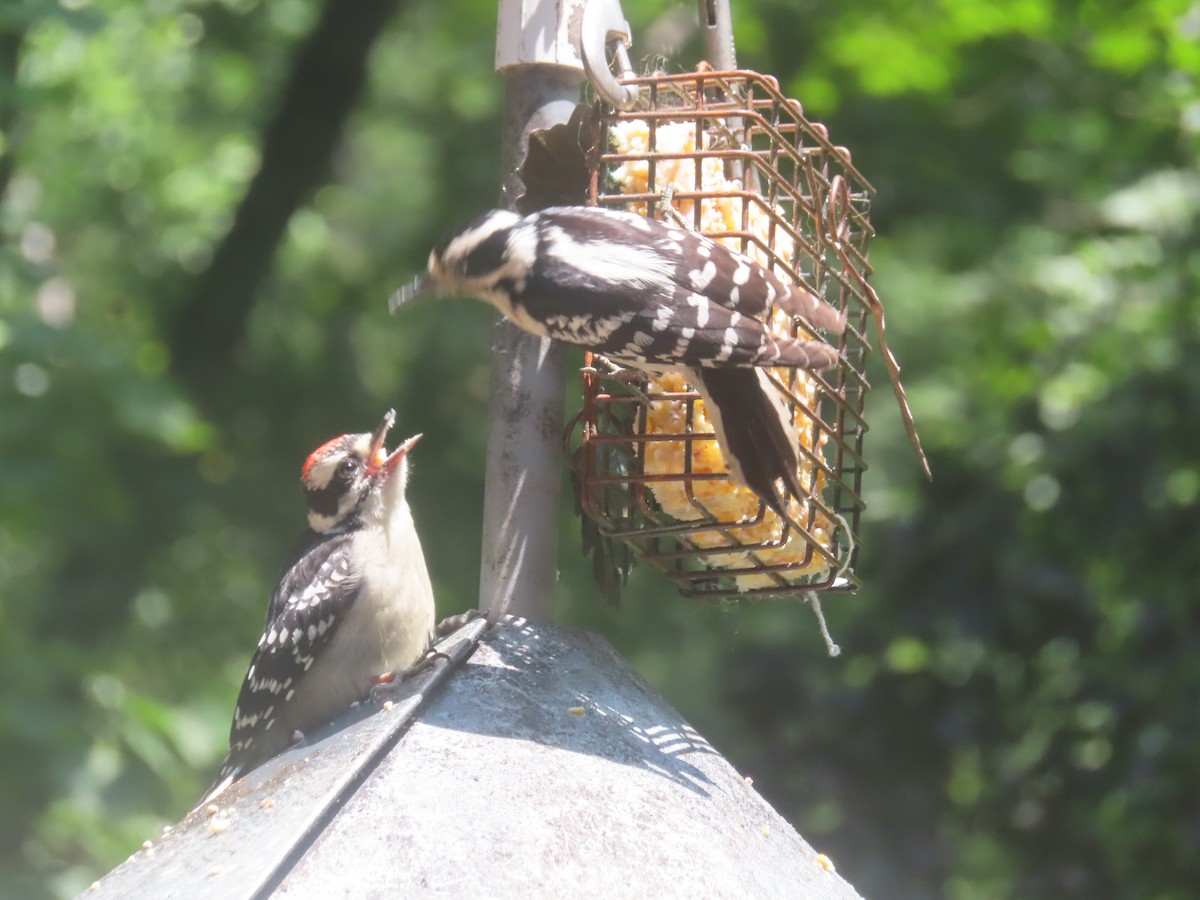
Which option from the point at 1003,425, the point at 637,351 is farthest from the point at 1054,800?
the point at 637,351

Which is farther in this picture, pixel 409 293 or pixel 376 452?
pixel 376 452

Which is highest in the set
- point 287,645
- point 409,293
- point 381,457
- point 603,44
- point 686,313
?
point 603,44

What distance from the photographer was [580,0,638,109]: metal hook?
9.62 feet

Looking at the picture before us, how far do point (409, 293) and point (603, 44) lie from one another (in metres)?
0.96

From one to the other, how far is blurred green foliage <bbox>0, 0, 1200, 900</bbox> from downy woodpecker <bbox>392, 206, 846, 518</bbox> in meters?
2.45

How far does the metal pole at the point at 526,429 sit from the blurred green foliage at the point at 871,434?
217 centimetres

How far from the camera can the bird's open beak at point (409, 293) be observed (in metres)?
3.67

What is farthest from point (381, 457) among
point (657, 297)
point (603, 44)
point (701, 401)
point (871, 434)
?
point (871, 434)

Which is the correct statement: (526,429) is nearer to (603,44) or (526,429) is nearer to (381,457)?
(603,44)

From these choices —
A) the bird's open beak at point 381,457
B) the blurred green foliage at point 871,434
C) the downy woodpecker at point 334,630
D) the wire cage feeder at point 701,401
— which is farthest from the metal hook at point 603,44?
the blurred green foliage at point 871,434

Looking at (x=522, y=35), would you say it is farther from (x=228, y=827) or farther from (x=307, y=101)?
(x=307, y=101)

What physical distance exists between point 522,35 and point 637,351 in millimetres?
715

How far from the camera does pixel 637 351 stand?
10.1 ft

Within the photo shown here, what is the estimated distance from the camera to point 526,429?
3.23 meters
